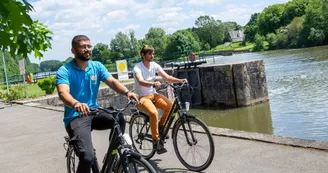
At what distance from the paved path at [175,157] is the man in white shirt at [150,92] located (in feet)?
1.98

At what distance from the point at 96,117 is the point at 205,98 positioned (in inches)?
780

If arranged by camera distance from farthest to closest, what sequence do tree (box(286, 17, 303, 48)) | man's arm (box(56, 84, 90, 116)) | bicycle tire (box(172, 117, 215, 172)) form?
tree (box(286, 17, 303, 48)) < bicycle tire (box(172, 117, 215, 172)) < man's arm (box(56, 84, 90, 116))

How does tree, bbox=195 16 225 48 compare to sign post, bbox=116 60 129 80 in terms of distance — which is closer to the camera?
sign post, bbox=116 60 129 80

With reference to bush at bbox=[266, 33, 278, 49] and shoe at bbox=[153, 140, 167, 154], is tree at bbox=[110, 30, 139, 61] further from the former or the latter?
shoe at bbox=[153, 140, 167, 154]

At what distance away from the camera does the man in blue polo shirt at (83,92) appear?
3449 mm

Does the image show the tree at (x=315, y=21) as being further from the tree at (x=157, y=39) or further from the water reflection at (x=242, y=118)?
the water reflection at (x=242, y=118)

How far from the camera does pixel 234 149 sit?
598 centimetres

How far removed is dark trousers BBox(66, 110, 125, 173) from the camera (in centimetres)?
342

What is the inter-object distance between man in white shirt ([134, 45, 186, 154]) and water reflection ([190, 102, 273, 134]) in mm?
9582

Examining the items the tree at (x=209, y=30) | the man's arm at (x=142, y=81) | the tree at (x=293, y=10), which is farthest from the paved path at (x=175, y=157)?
the tree at (x=209, y=30)

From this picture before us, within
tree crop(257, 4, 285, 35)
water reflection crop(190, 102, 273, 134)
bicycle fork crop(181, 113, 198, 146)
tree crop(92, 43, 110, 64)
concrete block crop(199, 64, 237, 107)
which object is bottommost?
water reflection crop(190, 102, 273, 134)

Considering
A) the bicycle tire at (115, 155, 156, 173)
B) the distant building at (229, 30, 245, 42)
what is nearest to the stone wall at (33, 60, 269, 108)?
the bicycle tire at (115, 155, 156, 173)

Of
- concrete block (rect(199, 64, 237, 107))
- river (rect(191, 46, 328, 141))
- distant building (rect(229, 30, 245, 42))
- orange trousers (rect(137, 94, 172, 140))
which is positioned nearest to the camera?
orange trousers (rect(137, 94, 172, 140))

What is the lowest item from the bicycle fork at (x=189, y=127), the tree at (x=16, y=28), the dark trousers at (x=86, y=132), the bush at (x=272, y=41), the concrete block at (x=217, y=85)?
the concrete block at (x=217, y=85)
